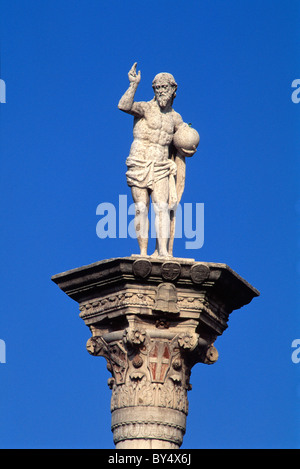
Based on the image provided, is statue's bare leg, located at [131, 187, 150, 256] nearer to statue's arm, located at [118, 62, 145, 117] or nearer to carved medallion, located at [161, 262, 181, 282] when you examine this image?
carved medallion, located at [161, 262, 181, 282]

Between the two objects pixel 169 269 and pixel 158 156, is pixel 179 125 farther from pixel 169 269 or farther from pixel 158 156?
pixel 169 269

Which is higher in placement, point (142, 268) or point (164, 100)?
point (164, 100)

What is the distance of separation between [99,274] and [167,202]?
2656mm

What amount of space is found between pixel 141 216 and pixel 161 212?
487 mm

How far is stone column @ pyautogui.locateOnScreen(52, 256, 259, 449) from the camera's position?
44.2 meters

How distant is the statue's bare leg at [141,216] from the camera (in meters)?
45.7

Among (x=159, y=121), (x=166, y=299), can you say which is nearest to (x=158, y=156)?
(x=159, y=121)

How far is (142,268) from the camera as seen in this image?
44469 mm

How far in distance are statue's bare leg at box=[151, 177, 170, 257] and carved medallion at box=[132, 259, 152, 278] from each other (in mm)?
1236

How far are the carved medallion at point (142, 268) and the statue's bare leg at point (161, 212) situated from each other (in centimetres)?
124

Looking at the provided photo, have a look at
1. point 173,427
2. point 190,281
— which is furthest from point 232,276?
point 173,427
